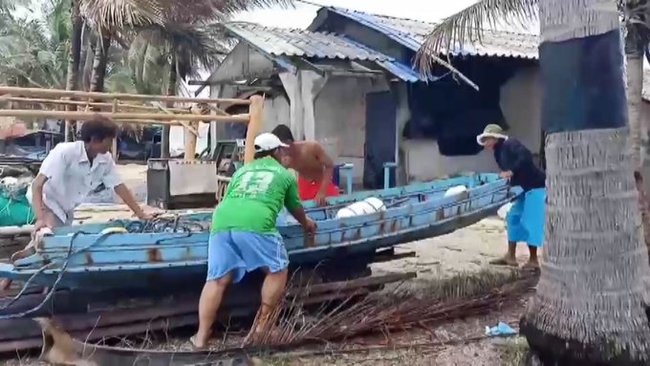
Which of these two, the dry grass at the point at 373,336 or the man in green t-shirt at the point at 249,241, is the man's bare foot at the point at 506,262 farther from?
the man in green t-shirt at the point at 249,241

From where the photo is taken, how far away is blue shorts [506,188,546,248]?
7879 mm

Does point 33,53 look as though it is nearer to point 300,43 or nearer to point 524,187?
point 300,43

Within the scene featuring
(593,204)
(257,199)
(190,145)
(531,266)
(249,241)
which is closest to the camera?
(593,204)

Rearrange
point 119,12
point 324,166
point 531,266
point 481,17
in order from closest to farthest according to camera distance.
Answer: point 324,166
point 531,266
point 481,17
point 119,12

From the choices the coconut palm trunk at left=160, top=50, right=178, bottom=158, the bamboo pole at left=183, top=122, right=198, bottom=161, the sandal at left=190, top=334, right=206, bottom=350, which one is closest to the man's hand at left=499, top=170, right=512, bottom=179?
the sandal at left=190, top=334, right=206, bottom=350

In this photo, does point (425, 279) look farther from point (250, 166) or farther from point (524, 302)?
point (250, 166)

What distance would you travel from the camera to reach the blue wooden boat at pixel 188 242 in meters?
5.11

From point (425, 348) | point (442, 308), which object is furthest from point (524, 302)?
point (425, 348)

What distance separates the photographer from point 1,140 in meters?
28.5

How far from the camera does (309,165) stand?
7.14 m

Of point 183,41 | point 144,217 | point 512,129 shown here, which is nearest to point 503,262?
point 144,217

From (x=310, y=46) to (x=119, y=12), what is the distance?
12.1 feet

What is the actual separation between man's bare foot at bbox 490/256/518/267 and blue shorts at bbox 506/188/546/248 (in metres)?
0.29

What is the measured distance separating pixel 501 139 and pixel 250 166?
3.61 m
